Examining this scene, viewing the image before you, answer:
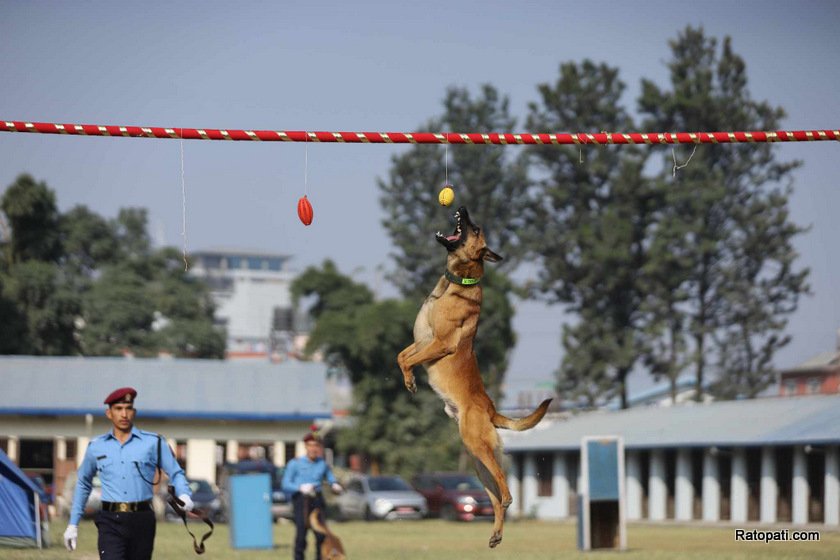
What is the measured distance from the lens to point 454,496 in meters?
39.3

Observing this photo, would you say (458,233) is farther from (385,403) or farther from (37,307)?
(37,307)

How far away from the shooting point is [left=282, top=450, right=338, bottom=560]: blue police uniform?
659 inches

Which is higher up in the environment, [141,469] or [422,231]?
[422,231]

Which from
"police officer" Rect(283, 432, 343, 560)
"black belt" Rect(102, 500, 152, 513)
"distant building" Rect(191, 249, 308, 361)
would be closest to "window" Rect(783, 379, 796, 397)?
"police officer" Rect(283, 432, 343, 560)

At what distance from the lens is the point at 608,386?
5609 centimetres

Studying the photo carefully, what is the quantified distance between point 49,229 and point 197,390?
57.2 feet

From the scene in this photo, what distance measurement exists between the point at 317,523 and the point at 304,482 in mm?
619

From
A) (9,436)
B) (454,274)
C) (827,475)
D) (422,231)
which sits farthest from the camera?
(422,231)

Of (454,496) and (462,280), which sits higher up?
(462,280)

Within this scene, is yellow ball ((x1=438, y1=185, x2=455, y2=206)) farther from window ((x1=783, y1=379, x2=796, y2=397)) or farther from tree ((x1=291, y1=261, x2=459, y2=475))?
window ((x1=783, y1=379, x2=796, y2=397))

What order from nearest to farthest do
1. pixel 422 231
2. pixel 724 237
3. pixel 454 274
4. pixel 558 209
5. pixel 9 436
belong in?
pixel 454 274 → pixel 9 436 → pixel 724 237 → pixel 558 209 → pixel 422 231

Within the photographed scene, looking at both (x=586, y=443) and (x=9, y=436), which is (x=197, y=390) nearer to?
(x=9, y=436)

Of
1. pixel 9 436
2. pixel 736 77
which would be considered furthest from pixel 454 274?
pixel 736 77

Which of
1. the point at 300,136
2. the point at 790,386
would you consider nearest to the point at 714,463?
the point at 790,386
